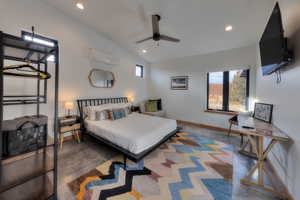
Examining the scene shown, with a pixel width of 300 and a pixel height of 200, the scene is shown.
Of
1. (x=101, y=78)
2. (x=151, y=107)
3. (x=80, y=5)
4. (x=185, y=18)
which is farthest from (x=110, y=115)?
(x=185, y=18)

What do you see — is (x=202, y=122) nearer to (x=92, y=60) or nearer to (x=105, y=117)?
(x=105, y=117)

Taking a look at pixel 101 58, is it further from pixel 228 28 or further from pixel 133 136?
pixel 228 28

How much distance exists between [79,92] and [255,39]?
5.59m

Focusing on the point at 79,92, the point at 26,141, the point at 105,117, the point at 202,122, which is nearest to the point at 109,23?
the point at 79,92

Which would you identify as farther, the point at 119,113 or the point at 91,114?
the point at 119,113

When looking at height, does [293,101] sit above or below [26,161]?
above

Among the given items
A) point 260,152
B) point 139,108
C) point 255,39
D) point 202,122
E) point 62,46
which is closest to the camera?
point 260,152

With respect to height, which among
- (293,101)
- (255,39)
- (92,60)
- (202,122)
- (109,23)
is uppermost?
(109,23)

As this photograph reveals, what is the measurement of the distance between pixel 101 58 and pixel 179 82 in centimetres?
344

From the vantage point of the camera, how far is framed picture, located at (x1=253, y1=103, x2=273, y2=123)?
2184 mm

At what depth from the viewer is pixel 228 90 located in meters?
4.17

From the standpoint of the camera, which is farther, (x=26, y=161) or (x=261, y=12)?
(x=261, y=12)

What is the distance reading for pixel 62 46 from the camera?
3033mm

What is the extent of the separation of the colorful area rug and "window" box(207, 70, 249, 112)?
2.17 meters
